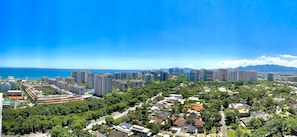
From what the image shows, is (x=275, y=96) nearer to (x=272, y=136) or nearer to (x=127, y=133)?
(x=272, y=136)

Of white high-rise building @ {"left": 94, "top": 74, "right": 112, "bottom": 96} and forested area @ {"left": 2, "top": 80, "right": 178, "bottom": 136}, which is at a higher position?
white high-rise building @ {"left": 94, "top": 74, "right": 112, "bottom": 96}

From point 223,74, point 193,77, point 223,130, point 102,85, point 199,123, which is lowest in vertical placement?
point 223,130

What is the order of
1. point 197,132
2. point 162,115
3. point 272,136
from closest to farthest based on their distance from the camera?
1. point 272,136
2. point 197,132
3. point 162,115

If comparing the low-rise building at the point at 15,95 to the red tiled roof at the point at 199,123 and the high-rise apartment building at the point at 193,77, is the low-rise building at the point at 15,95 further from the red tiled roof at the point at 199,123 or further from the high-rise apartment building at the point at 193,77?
the high-rise apartment building at the point at 193,77

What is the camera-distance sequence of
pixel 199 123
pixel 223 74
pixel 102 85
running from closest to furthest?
1. pixel 199 123
2. pixel 102 85
3. pixel 223 74

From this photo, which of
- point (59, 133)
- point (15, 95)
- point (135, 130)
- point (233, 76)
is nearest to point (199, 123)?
point (135, 130)

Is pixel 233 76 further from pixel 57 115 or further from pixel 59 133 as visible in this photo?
pixel 59 133

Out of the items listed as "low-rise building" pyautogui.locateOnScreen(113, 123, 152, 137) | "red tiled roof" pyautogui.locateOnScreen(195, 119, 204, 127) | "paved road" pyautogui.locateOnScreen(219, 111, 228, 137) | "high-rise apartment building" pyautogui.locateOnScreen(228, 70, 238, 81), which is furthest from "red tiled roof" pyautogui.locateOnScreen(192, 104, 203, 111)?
"high-rise apartment building" pyautogui.locateOnScreen(228, 70, 238, 81)

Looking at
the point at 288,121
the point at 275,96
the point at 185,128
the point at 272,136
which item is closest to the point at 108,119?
the point at 185,128

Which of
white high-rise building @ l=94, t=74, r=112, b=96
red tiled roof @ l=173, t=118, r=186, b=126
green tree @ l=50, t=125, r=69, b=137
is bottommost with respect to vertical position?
red tiled roof @ l=173, t=118, r=186, b=126

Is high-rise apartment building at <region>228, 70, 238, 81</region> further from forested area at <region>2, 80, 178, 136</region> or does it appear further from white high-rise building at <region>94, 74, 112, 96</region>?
white high-rise building at <region>94, 74, 112, 96</region>

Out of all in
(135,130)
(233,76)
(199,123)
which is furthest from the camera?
(233,76)
